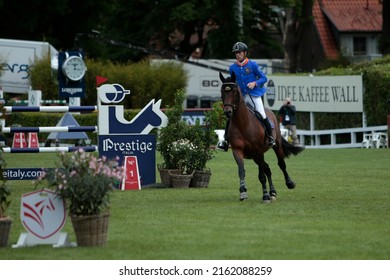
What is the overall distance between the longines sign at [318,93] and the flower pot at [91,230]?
108 feet

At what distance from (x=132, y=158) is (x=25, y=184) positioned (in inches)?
120

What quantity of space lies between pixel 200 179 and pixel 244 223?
684cm

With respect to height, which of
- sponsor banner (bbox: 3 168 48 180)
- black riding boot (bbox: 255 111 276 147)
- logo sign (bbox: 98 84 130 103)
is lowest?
sponsor banner (bbox: 3 168 48 180)

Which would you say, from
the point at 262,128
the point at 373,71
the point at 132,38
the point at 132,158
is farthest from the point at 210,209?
the point at 132,38

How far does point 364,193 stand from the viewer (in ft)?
65.6

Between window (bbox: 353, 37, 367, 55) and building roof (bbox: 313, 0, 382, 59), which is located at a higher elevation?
building roof (bbox: 313, 0, 382, 59)

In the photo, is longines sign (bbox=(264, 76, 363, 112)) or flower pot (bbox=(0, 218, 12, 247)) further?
longines sign (bbox=(264, 76, 363, 112))

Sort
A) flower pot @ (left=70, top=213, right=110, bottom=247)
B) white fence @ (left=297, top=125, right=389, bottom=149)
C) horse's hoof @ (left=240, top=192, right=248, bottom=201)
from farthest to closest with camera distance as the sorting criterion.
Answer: white fence @ (left=297, top=125, right=389, bottom=149), horse's hoof @ (left=240, top=192, right=248, bottom=201), flower pot @ (left=70, top=213, right=110, bottom=247)

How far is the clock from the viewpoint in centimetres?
3869

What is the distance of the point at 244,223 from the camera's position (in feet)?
48.6

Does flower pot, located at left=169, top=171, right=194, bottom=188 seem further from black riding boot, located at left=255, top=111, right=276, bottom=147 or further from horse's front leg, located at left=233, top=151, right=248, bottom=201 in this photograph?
horse's front leg, located at left=233, top=151, right=248, bottom=201

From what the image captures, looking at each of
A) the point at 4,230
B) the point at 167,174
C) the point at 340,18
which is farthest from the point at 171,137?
the point at 340,18

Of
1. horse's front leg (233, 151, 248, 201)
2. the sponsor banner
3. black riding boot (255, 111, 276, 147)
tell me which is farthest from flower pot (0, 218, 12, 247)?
the sponsor banner

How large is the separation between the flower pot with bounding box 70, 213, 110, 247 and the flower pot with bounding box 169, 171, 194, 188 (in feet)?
28.6
